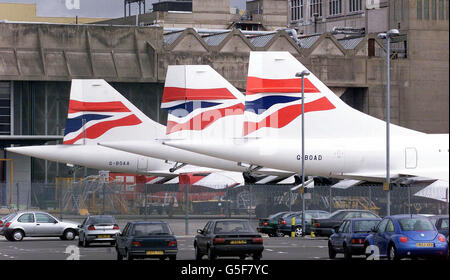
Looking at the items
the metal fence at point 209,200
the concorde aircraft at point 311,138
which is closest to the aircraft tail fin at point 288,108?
the concorde aircraft at point 311,138

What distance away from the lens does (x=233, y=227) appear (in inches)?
1407

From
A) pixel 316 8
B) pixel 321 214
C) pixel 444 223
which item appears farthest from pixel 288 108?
pixel 316 8

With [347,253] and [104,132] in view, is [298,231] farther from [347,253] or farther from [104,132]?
[104,132]

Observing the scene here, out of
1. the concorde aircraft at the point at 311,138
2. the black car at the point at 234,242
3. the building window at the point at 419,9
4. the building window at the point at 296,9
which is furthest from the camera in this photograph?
the building window at the point at 296,9

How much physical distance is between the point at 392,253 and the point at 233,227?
5.96 meters

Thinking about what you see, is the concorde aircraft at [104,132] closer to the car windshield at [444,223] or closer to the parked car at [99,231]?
the parked car at [99,231]

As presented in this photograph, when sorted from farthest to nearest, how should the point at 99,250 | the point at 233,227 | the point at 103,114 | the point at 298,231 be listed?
the point at 103,114
the point at 298,231
the point at 99,250
the point at 233,227

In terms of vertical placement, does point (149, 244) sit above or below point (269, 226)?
above

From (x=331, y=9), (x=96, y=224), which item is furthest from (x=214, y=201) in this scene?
(x=331, y=9)

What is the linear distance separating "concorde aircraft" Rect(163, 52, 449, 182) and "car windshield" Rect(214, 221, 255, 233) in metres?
→ 23.3

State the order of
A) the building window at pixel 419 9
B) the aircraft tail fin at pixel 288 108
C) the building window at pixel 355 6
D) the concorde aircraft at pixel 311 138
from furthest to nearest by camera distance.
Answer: the building window at pixel 355 6
the aircraft tail fin at pixel 288 108
the concorde aircraft at pixel 311 138
the building window at pixel 419 9

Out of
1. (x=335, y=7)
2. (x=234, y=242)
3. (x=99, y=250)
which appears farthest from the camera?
(x=335, y=7)

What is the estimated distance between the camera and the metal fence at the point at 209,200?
6094 cm
